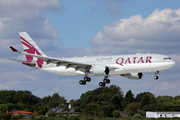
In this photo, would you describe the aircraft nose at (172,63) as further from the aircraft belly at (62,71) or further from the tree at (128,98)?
the tree at (128,98)

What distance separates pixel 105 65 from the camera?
66.2m

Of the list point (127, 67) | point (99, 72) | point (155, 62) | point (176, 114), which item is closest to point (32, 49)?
point (99, 72)

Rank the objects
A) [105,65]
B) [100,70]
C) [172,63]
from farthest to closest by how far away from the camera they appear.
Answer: [105,65]
[100,70]
[172,63]

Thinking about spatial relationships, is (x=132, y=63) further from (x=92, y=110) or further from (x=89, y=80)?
(x=92, y=110)

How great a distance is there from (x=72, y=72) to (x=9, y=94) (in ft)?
317

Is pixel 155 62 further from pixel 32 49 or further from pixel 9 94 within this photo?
pixel 9 94

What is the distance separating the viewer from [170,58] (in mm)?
61688

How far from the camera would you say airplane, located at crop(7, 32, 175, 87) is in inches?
2420

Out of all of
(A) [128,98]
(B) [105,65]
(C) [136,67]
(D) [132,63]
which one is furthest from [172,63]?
(A) [128,98]

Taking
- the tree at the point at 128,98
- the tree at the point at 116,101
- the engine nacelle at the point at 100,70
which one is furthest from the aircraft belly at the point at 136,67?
the tree at the point at 128,98

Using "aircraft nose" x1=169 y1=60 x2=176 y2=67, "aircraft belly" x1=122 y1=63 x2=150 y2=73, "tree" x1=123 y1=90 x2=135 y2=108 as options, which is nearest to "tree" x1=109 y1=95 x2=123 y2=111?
"tree" x1=123 y1=90 x2=135 y2=108

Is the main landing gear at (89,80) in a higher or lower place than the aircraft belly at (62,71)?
lower

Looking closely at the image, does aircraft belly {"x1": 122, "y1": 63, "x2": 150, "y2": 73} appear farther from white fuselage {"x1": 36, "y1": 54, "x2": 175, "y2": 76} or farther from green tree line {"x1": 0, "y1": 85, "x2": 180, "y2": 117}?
green tree line {"x1": 0, "y1": 85, "x2": 180, "y2": 117}

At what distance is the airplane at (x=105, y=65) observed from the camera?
61469mm
